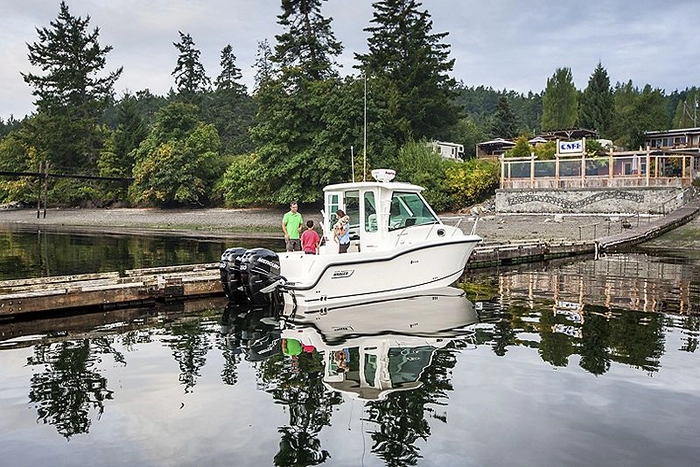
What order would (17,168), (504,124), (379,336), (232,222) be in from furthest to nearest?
(504,124) < (17,168) < (232,222) < (379,336)

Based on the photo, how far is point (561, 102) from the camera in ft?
275

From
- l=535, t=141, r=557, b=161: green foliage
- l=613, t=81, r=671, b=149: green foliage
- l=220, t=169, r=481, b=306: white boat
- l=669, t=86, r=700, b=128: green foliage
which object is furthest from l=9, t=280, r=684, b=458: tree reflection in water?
l=669, t=86, r=700, b=128: green foliage

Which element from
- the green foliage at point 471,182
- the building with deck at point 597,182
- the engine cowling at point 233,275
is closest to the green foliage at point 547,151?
the green foliage at point 471,182

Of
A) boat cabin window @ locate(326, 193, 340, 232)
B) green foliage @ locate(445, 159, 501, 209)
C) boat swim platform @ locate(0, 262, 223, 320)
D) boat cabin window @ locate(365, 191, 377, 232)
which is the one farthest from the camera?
green foliage @ locate(445, 159, 501, 209)

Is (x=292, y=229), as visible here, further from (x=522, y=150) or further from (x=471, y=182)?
(x=522, y=150)

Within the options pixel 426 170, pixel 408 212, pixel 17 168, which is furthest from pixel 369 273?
pixel 17 168

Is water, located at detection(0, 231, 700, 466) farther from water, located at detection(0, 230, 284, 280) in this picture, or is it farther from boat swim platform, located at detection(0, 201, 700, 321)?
water, located at detection(0, 230, 284, 280)

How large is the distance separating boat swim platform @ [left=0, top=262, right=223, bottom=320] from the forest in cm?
1860

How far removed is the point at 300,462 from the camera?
5848 millimetres

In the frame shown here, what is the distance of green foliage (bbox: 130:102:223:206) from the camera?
5616 centimetres

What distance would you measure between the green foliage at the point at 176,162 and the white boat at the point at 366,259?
4349 centimetres

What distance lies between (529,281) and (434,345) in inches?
339

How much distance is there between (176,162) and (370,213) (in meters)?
46.1

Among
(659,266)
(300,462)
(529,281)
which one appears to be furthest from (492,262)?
(300,462)
